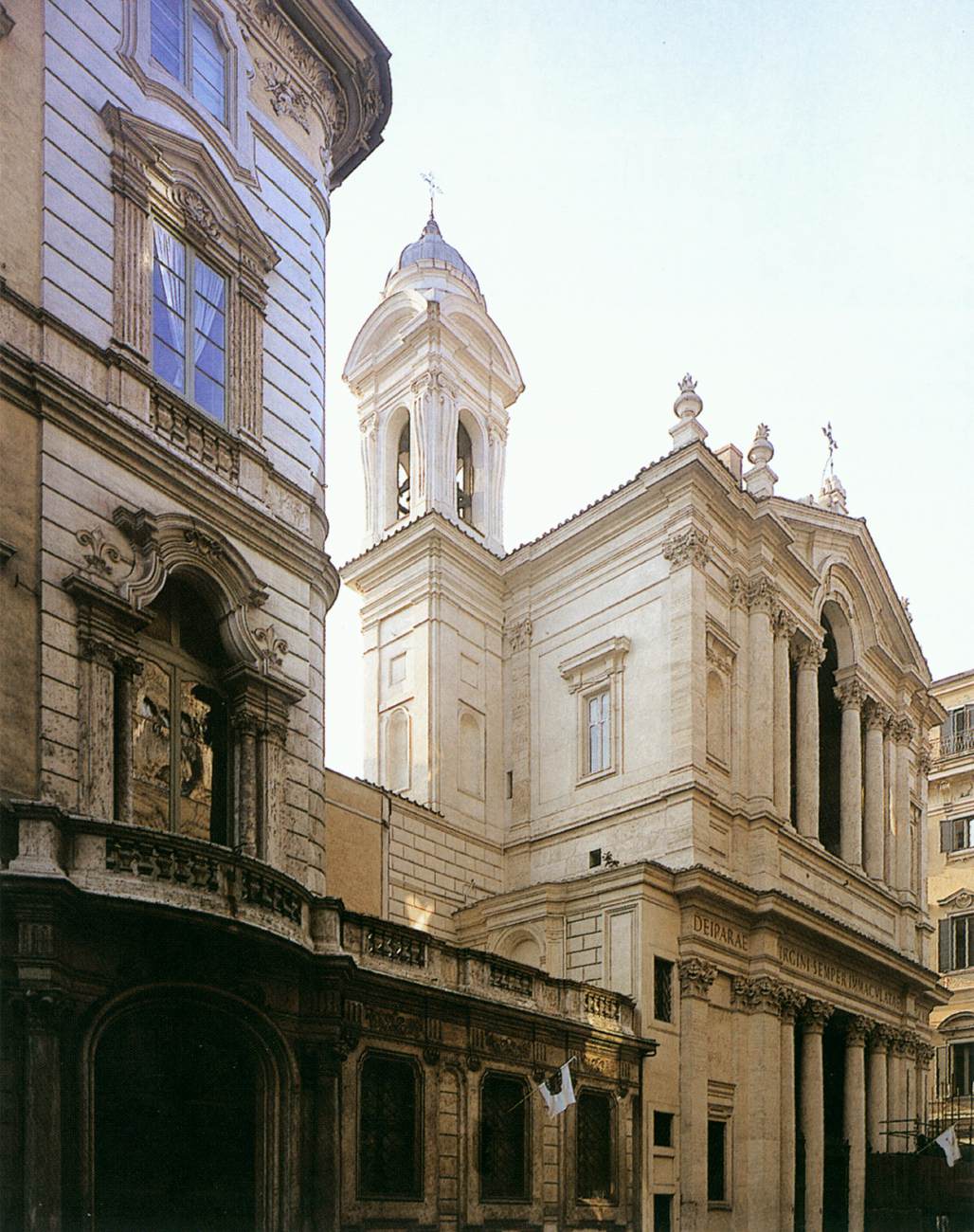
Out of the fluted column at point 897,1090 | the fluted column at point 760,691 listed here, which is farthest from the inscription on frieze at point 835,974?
the fluted column at point 760,691

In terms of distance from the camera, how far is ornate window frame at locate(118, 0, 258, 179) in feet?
71.1

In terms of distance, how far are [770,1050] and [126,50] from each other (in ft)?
83.1

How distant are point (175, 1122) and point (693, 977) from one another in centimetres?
1698

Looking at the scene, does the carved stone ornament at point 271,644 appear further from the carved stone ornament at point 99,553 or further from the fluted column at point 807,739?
the fluted column at point 807,739

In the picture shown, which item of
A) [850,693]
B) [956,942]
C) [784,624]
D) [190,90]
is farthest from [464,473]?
[956,942]

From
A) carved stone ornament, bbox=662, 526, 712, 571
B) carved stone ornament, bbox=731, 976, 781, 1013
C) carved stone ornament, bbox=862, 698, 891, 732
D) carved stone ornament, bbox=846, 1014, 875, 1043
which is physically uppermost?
carved stone ornament, bbox=662, 526, 712, 571

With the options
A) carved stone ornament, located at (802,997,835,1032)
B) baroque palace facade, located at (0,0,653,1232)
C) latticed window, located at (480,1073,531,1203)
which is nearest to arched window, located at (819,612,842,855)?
carved stone ornament, located at (802,997,835,1032)

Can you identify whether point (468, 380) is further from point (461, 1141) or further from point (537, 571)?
point (461, 1141)

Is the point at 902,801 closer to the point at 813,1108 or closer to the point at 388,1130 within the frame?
the point at 813,1108

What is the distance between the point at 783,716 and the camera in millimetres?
38875

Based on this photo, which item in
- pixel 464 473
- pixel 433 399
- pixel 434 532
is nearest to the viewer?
pixel 434 532

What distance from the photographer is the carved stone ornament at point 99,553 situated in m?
18.9

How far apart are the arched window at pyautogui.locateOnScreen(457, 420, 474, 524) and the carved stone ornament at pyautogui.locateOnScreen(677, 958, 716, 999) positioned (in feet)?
50.8

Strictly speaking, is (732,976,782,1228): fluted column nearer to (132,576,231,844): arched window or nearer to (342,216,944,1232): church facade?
(342,216,944,1232): church facade
